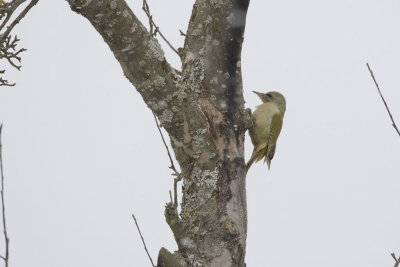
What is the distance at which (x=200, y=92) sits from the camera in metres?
3.07

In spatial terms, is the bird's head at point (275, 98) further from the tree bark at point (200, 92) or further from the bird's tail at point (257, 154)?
the tree bark at point (200, 92)

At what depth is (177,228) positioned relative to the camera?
8.09ft

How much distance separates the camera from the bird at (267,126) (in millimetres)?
5238

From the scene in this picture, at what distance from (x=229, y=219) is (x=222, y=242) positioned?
13 centimetres

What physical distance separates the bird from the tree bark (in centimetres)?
211

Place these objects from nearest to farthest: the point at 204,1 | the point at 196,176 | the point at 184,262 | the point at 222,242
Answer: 1. the point at 184,262
2. the point at 222,242
3. the point at 196,176
4. the point at 204,1

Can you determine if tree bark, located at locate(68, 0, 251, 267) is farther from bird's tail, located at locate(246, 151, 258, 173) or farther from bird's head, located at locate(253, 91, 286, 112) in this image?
bird's head, located at locate(253, 91, 286, 112)

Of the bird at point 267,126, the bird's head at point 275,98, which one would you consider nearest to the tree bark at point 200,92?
the bird at point 267,126

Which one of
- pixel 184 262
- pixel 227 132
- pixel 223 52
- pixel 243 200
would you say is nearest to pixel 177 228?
pixel 184 262

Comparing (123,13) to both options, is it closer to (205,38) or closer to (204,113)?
(205,38)

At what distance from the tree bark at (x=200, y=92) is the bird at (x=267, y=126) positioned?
211cm

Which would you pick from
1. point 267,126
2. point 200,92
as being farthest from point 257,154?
point 200,92

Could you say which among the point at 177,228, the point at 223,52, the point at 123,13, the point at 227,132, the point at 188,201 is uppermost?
the point at 123,13

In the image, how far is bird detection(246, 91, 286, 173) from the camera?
17.2ft
